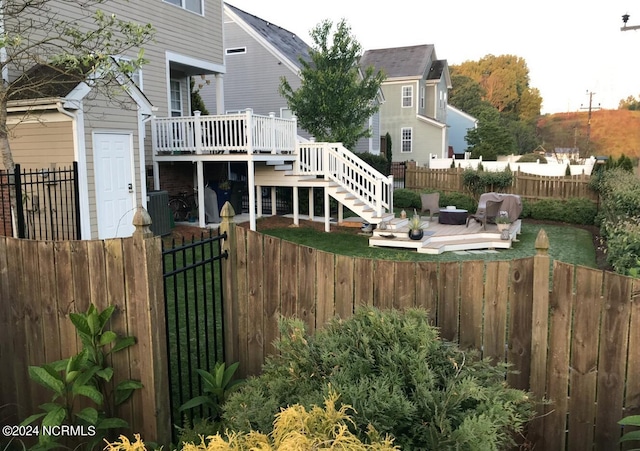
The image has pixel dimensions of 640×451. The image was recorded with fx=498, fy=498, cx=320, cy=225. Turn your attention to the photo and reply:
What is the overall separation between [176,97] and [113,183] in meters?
7.13

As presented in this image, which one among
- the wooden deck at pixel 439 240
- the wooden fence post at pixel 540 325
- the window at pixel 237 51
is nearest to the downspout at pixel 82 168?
the wooden deck at pixel 439 240

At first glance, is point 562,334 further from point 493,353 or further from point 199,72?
point 199,72

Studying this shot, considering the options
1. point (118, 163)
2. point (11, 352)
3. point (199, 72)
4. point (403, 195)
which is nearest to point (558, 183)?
point (403, 195)

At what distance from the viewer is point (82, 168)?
9961 mm

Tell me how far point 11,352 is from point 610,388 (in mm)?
4037

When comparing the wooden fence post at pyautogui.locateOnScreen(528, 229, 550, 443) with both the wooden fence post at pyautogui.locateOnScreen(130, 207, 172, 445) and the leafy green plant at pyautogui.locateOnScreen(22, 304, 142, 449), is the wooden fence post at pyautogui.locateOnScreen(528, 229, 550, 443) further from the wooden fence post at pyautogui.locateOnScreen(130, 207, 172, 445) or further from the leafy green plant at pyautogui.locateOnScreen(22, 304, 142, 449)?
the leafy green plant at pyautogui.locateOnScreen(22, 304, 142, 449)

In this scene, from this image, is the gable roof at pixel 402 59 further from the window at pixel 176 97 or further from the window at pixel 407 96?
the window at pixel 176 97

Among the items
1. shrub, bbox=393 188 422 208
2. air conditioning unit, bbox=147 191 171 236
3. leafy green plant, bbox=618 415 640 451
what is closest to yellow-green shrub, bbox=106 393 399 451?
leafy green plant, bbox=618 415 640 451

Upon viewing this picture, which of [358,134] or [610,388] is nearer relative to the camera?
[610,388]

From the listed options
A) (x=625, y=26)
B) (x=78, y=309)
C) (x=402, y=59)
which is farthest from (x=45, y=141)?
(x=402, y=59)

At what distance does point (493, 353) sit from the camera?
321 cm

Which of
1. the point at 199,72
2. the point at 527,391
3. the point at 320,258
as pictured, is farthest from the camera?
the point at 199,72

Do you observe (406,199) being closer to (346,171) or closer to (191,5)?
(346,171)

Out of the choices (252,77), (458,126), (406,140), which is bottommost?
(406,140)
